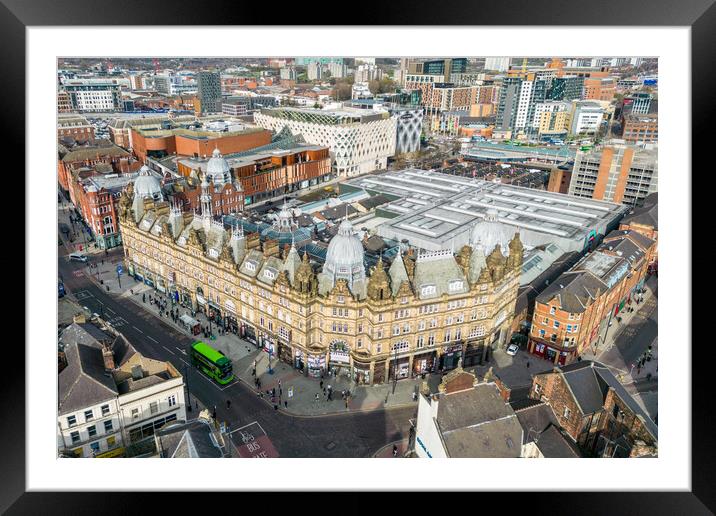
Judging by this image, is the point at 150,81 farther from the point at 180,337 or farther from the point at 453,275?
the point at 453,275

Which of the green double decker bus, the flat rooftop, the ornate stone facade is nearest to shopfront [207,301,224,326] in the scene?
the ornate stone facade

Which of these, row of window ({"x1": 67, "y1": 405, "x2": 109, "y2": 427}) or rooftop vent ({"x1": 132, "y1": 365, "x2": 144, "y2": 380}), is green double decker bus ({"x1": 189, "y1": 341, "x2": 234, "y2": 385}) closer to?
rooftop vent ({"x1": 132, "y1": 365, "x2": 144, "y2": 380})

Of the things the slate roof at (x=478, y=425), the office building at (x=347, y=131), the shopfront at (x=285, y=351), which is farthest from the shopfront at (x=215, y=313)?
the office building at (x=347, y=131)

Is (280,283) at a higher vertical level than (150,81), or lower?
lower

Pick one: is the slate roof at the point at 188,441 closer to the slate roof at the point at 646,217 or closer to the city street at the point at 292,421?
the city street at the point at 292,421

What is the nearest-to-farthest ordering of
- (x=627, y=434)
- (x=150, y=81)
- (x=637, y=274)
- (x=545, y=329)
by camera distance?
(x=627, y=434) < (x=545, y=329) < (x=637, y=274) < (x=150, y=81)
